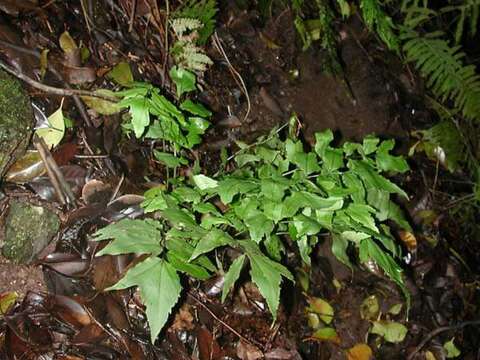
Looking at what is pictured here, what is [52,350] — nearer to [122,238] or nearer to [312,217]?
[122,238]

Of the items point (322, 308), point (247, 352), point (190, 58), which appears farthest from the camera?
point (322, 308)

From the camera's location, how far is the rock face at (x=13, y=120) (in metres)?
Result: 2.02

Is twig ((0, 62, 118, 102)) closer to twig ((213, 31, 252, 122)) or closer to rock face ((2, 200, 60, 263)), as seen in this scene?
rock face ((2, 200, 60, 263))

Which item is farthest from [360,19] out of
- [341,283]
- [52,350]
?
[52,350]

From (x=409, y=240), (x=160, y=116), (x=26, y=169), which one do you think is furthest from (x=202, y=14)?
(x=409, y=240)

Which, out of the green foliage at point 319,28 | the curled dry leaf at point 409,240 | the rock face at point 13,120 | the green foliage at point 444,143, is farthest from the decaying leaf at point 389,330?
the rock face at point 13,120

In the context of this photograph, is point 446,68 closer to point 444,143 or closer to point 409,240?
point 444,143

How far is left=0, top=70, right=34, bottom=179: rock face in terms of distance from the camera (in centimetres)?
202

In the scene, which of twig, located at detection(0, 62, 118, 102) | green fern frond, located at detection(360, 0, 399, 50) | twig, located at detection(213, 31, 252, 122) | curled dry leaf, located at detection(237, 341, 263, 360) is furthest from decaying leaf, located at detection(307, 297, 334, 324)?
green fern frond, located at detection(360, 0, 399, 50)

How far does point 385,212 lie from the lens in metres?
2.13

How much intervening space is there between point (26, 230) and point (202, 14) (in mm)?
1472

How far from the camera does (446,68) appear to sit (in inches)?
145

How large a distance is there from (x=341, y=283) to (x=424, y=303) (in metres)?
0.68

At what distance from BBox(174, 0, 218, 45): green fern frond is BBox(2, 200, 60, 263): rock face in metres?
1.30
